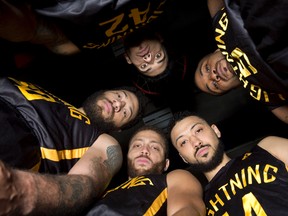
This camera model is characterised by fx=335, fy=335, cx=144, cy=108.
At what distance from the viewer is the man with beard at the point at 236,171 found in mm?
1629

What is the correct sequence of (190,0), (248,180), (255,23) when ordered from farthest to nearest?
(190,0) < (248,180) < (255,23)

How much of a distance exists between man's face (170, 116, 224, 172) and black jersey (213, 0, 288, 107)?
50 centimetres

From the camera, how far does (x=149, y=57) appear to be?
78.9 inches

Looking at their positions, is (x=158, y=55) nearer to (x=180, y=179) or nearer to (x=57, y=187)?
(x=180, y=179)

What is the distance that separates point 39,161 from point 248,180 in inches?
40.7

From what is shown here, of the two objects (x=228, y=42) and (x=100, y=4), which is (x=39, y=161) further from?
(x=228, y=42)

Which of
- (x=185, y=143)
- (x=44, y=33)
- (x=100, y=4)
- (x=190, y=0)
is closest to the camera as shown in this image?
(x=100, y=4)

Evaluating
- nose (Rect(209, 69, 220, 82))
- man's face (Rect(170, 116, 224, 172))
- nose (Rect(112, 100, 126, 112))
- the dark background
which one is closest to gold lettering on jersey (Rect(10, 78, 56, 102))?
the dark background

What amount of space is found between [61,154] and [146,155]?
1.96 ft

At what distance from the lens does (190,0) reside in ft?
7.97

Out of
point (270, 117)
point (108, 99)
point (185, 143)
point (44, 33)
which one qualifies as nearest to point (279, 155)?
point (185, 143)

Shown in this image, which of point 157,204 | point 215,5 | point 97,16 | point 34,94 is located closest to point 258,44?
point 215,5

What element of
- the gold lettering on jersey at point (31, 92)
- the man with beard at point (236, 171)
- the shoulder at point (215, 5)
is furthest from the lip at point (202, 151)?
the gold lettering on jersey at point (31, 92)

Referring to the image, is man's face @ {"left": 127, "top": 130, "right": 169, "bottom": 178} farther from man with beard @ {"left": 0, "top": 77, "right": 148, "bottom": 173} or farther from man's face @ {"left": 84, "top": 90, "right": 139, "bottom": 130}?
man with beard @ {"left": 0, "top": 77, "right": 148, "bottom": 173}
